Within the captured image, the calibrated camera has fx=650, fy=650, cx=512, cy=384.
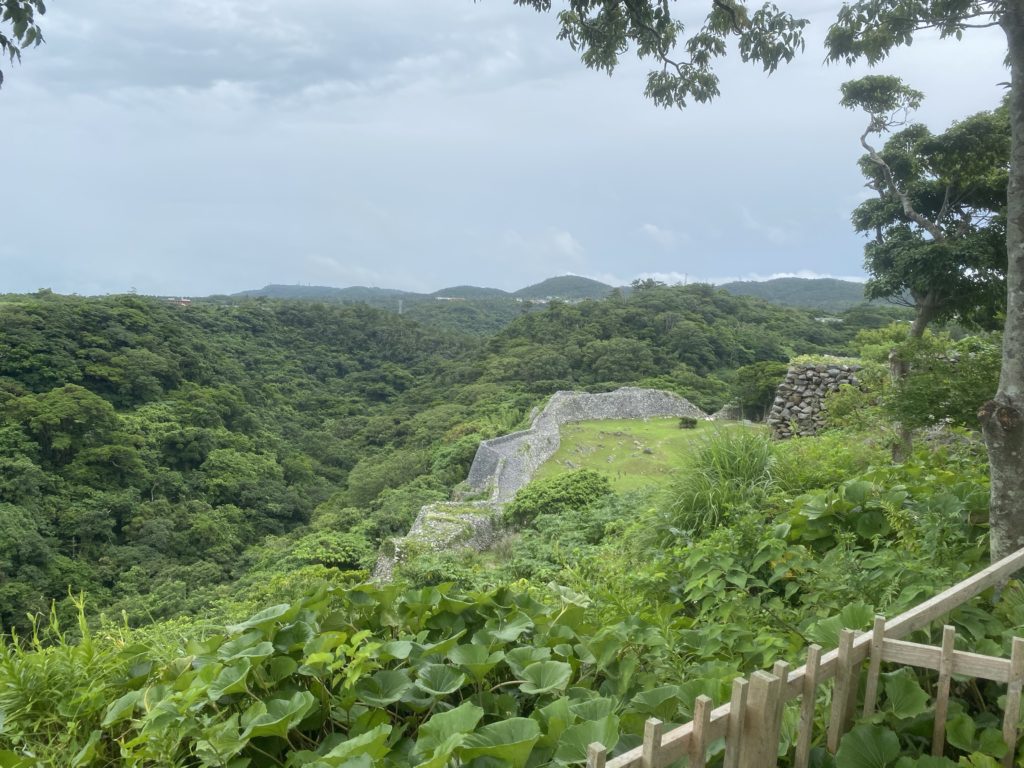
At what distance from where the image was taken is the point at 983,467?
412 cm

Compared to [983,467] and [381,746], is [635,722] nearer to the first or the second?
[381,746]

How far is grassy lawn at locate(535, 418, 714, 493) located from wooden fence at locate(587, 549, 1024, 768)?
929 centimetres

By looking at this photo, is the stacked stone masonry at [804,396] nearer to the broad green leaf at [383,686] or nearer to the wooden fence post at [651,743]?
the broad green leaf at [383,686]

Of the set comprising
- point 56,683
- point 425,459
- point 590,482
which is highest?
point 56,683

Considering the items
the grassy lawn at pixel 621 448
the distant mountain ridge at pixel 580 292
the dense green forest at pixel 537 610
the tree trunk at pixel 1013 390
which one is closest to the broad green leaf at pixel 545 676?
the dense green forest at pixel 537 610

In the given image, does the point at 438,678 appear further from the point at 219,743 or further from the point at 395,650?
the point at 219,743

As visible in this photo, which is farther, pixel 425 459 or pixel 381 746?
pixel 425 459

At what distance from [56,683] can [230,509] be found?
2645cm

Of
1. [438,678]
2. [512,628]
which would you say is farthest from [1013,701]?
[438,678]

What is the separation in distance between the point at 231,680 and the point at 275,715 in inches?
6.6

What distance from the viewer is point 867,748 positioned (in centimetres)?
146

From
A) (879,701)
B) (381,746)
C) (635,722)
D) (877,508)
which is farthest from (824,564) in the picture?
(381,746)

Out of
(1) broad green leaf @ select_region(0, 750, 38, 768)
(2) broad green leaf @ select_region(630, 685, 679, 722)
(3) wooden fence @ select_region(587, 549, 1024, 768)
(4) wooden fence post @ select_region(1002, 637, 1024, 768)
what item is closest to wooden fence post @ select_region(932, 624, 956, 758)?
(3) wooden fence @ select_region(587, 549, 1024, 768)

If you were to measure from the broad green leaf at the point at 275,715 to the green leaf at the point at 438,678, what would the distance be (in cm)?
26
